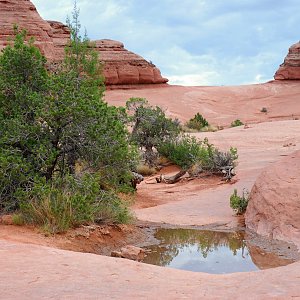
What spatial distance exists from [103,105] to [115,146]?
93 centimetres

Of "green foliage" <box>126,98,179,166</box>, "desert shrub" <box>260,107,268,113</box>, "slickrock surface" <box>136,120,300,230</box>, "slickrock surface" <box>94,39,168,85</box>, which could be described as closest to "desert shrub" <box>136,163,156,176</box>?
"green foliage" <box>126,98,179,166</box>

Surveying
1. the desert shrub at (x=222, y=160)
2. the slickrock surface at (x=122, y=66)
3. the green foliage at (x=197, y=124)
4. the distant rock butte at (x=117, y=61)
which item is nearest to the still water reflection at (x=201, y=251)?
the desert shrub at (x=222, y=160)

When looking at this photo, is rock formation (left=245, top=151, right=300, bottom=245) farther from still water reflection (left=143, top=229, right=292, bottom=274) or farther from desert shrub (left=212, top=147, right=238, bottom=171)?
desert shrub (left=212, top=147, right=238, bottom=171)

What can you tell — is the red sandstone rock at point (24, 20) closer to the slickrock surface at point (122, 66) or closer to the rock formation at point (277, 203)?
the slickrock surface at point (122, 66)

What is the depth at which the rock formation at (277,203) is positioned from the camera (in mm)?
9633

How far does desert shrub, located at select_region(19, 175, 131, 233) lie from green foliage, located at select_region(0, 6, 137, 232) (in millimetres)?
16

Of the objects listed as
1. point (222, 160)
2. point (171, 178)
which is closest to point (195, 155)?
point (222, 160)

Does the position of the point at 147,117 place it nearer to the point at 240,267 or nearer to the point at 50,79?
the point at 50,79

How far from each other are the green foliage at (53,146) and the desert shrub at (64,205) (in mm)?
16

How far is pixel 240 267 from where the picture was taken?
7.63m

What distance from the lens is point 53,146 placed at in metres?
10.1

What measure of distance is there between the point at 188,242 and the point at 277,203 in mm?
1977

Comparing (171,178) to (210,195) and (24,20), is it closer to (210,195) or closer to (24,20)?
(210,195)

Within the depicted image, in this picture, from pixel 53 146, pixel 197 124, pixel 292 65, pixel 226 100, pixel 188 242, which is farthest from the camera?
pixel 292 65
